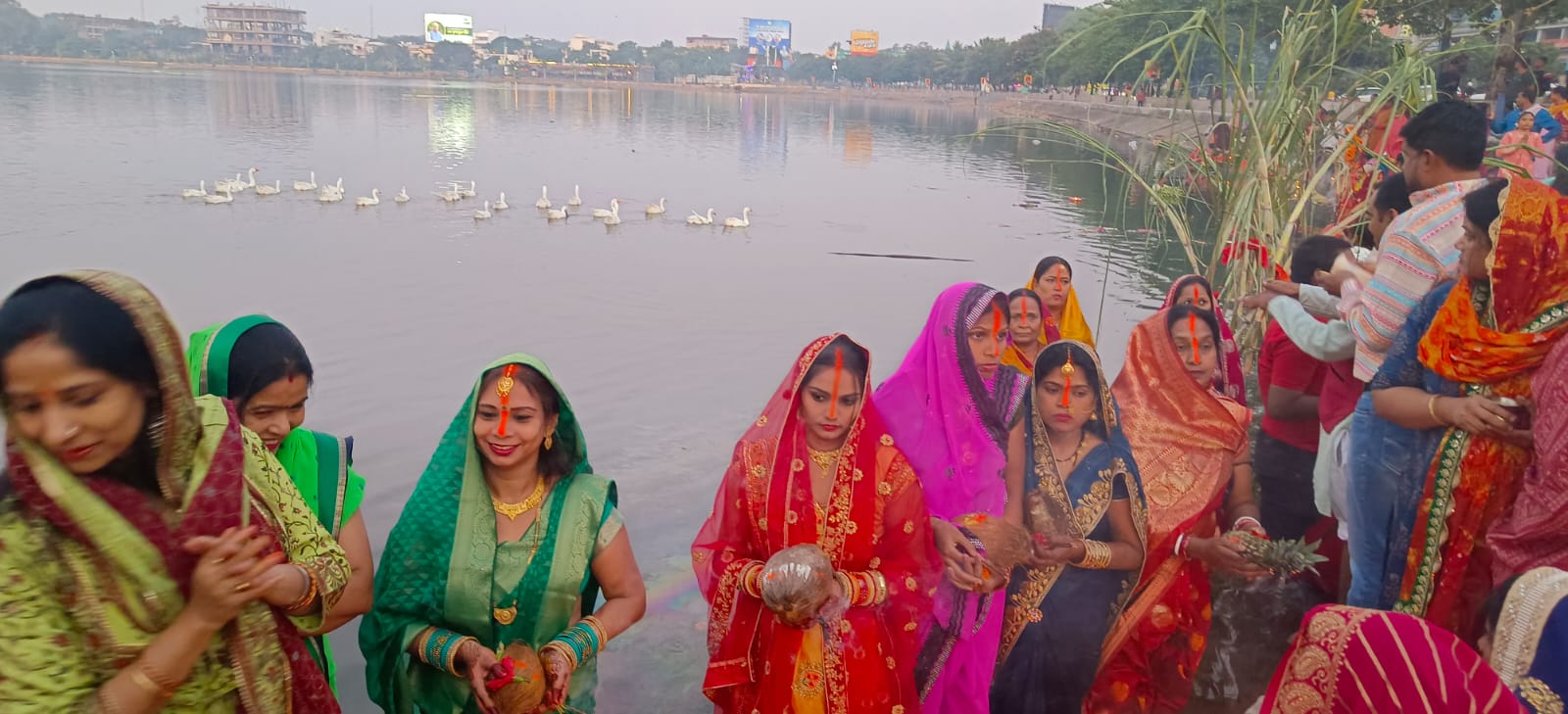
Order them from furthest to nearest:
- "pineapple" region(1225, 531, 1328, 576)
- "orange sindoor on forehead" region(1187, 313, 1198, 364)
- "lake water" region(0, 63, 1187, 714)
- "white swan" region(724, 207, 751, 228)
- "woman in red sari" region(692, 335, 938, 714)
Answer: "white swan" region(724, 207, 751, 228) < "lake water" region(0, 63, 1187, 714) < "orange sindoor on forehead" region(1187, 313, 1198, 364) < "pineapple" region(1225, 531, 1328, 576) < "woman in red sari" region(692, 335, 938, 714)

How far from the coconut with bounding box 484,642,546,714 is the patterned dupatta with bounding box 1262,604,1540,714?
1.41 metres

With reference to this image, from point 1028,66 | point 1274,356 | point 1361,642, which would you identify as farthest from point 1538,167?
point 1028,66

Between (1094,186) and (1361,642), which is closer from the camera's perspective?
(1361,642)

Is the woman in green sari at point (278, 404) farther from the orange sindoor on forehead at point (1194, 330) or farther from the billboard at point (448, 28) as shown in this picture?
the billboard at point (448, 28)

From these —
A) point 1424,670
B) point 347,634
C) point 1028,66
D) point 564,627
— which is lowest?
point 347,634

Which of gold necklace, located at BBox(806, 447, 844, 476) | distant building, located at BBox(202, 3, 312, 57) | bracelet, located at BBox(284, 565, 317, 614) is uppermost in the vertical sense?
distant building, located at BBox(202, 3, 312, 57)

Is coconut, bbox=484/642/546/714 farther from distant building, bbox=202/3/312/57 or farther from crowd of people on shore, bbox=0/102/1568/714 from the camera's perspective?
distant building, bbox=202/3/312/57

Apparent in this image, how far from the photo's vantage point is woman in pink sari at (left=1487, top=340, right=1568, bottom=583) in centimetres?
220

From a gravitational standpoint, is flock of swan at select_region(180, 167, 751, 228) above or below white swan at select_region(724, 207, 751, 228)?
above

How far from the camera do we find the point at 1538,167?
8.66 metres

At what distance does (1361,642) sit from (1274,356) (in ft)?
8.43

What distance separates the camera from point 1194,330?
359 cm

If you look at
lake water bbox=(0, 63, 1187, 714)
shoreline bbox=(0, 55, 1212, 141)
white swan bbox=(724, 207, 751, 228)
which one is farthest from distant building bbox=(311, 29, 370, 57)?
white swan bbox=(724, 207, 751, 228)

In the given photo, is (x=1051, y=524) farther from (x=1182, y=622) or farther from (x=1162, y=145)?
(x=1162, y=145)
